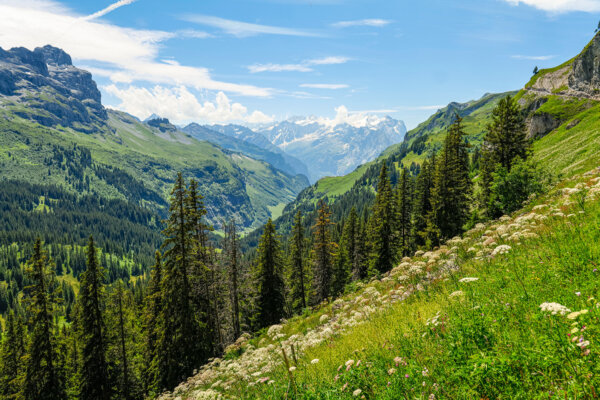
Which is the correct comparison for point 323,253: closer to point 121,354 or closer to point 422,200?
point 422,200

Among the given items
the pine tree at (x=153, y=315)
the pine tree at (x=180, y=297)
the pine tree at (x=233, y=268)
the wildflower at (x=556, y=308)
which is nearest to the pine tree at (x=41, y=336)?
the pine tree at (x=153, y=315)

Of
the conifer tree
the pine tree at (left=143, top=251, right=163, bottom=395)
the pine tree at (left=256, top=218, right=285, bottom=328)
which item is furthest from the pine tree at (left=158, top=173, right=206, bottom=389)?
the conifer tree

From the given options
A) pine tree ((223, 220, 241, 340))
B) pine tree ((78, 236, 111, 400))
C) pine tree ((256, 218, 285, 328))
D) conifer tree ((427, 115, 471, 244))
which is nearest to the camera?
pine tree ((78, 236, 111, 400))

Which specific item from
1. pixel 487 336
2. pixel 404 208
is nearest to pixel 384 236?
pixel 404 208

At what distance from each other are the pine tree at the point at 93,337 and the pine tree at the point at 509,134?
44.6 meters

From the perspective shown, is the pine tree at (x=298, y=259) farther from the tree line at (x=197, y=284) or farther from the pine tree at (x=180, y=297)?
the pine tree at (x=180, y=297)

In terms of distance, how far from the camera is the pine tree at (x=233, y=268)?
35000 millimetres

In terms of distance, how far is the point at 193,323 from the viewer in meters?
25.5

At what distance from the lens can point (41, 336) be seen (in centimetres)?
2795

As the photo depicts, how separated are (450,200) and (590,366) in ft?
124

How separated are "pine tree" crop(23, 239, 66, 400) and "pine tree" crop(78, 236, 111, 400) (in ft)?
8.06

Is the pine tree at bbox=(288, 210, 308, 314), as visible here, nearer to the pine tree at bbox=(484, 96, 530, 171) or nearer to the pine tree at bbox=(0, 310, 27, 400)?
the pine tree at bbox=(484, 96, 530, 171)

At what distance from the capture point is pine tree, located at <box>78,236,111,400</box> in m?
28.0

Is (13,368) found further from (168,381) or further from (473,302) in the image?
(473,302)
